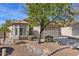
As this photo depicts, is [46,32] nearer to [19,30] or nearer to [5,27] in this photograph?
[19,30]

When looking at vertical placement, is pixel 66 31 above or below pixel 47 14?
below

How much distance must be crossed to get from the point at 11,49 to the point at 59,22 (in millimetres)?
645

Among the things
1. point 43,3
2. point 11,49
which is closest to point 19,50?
A: point 11,49

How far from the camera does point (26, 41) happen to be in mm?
8414

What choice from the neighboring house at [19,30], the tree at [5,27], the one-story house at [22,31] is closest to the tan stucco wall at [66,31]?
the one-story house at [22,31]

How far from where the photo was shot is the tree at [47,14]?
8.39m

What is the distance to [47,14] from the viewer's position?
27.6 ft

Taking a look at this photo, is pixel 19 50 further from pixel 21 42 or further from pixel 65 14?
pixel 65 14

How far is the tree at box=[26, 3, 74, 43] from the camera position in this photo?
8391 millimetres

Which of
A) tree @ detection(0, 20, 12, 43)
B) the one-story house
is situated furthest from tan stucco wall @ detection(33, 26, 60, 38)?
tree @ detection(0, 20, 12, 43)

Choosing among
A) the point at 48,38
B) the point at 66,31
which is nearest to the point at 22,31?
the point at 48,38

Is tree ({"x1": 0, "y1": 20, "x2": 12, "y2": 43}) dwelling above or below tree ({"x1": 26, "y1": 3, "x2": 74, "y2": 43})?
below

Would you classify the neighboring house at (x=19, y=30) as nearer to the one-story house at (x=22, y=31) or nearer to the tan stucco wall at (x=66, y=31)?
the one-story house at (x=22, y=31)

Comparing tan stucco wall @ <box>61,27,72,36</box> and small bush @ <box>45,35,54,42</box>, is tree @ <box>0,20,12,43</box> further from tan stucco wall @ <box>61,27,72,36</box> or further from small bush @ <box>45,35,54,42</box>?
tan stucco wall @ <box>61,27,72,36</box>
